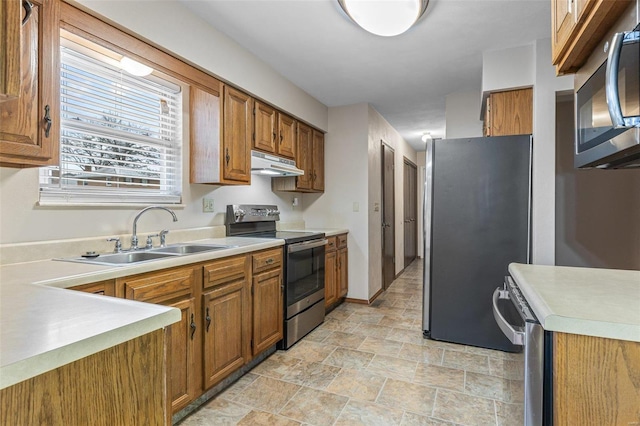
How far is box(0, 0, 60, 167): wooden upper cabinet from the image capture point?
4.30 feet

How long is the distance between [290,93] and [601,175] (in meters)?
2.95

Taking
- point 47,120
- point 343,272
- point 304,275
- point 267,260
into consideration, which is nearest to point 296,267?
point 304,275

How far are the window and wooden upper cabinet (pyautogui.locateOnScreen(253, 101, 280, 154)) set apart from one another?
669 mm

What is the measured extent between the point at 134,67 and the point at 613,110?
8.09ft

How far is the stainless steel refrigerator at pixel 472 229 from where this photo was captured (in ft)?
8.86

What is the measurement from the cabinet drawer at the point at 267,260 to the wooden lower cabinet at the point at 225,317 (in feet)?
0.30

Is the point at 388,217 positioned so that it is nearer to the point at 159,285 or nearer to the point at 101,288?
the point at 159,285

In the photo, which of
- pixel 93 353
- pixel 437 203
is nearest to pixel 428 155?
pixel 437 203

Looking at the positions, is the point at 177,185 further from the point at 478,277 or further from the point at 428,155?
the point at 478,277

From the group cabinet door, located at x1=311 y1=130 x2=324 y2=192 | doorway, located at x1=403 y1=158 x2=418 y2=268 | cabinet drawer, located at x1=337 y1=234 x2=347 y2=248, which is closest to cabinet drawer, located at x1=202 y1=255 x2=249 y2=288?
cabinet drawer, located at x1=337 y1=234 x2=347 y2=248

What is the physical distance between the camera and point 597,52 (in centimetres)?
116

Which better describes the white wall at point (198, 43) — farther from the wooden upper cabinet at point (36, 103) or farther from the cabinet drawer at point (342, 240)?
the cabinet drawer at point (342, 240)

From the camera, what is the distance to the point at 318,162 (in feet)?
13.8

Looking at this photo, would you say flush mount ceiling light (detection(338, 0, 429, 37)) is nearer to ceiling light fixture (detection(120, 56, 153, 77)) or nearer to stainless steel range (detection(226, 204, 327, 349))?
ceiling light fixture (detection(120, 56, 153, 77))
